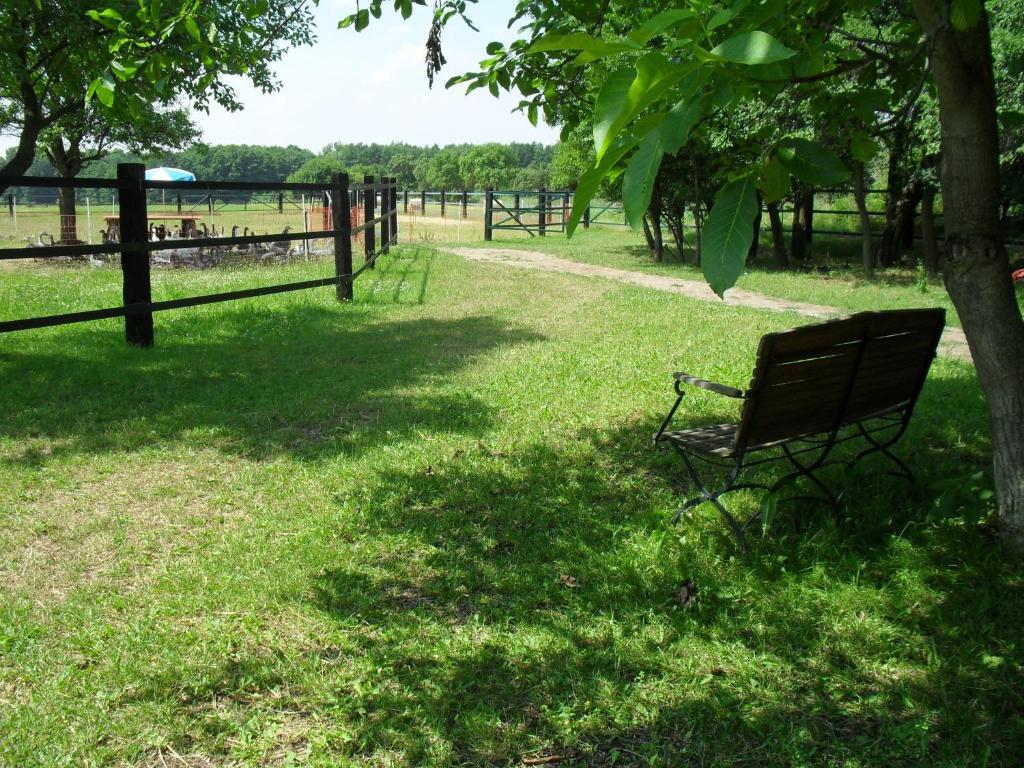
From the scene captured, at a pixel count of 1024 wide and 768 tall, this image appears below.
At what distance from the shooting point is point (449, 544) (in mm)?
4055

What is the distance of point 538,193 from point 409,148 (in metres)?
135

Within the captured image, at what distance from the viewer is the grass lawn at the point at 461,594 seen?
2699 millimetres

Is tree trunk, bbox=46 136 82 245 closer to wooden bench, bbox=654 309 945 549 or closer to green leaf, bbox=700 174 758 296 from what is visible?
wooden bench, bbox=654 309 945 549

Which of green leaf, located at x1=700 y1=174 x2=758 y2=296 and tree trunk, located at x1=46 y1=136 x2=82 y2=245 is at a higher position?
tree trunk, located at x1=46 y1=136 x2=82 y2=245

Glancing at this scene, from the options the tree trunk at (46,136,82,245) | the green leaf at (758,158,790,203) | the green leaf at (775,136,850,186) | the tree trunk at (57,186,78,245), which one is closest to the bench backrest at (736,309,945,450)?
the green leaf at (758,158,790,203)

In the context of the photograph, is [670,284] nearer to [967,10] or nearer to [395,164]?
[967,10]

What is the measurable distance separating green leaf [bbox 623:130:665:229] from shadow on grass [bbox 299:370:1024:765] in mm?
1932

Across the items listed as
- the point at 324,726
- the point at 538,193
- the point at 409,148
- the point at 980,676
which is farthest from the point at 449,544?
the point at 409,148

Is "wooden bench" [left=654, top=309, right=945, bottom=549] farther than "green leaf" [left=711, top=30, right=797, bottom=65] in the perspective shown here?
Yes

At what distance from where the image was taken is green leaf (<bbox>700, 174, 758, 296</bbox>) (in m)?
1.39

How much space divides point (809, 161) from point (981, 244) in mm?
2169

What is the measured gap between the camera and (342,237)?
11.5m

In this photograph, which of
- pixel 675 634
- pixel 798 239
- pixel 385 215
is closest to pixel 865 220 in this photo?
pixel 798 239

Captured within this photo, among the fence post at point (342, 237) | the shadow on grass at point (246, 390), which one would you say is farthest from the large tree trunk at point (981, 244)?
the fence post at point (342, 237)
